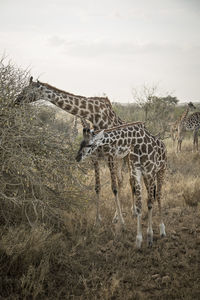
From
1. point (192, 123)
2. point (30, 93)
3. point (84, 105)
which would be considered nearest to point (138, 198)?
point (84, 105)

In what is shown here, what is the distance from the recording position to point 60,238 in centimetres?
429

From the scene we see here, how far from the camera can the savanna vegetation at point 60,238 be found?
3.25 metres

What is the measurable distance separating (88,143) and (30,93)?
1296 millimetres

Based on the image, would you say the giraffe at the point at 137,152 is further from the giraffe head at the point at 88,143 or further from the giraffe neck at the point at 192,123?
the giraffe neck at the point at 192,123

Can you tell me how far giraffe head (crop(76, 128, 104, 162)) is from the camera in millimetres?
4012

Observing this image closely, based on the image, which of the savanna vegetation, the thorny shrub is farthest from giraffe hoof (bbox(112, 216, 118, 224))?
the thorny shrub

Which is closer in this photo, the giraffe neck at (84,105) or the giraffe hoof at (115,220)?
the giraffe neck at (84,105)

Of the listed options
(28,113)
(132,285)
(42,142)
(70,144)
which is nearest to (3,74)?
(28,113)

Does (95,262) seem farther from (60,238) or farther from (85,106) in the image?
(85,106)

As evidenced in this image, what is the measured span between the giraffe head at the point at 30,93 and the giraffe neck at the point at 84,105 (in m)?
0.09

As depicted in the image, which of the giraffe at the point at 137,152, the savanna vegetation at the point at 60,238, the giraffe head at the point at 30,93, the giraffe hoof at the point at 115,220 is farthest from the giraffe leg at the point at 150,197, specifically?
the giraffe head at the point at 30,93

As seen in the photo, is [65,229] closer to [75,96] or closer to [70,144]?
[70,144]

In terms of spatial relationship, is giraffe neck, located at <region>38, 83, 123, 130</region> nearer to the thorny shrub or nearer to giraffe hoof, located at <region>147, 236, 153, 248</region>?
the thorny shrub

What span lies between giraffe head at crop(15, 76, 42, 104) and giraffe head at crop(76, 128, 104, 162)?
998 millimetres
